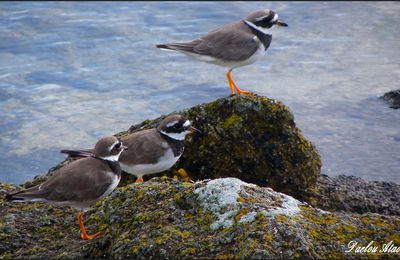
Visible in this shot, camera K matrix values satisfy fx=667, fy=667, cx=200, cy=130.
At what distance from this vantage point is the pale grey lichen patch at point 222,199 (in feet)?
20.2

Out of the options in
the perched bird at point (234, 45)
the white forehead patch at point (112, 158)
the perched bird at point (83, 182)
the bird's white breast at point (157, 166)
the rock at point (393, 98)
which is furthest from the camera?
the rock at point (393, 98)

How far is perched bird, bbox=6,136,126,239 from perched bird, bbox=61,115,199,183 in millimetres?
561

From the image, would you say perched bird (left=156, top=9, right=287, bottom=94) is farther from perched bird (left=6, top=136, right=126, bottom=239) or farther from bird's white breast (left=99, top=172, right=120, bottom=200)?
bird's white breast (left=99, top=172, right=120, bottom=200)

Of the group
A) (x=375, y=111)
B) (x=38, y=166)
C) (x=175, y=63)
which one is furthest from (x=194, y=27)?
(x=38, y=166)

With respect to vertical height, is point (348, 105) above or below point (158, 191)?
below

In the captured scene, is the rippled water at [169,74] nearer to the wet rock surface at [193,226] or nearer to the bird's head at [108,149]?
the bird's head at [108,149]

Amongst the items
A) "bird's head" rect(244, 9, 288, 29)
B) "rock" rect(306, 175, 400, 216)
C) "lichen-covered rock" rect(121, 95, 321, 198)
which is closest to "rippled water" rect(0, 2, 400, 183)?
"rock" rect(306, 175, 400, 216)

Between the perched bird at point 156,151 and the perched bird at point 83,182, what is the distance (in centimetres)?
56

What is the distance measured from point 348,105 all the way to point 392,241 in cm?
928

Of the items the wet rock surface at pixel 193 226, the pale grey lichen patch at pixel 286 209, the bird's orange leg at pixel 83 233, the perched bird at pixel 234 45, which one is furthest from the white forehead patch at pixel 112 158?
the perched bird at pixel 234 45

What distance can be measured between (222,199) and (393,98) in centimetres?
979

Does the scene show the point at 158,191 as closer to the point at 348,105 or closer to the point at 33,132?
the point at 33,132

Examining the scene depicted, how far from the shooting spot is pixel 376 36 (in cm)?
1884

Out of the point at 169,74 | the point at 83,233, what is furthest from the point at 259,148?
the point at 169,74
